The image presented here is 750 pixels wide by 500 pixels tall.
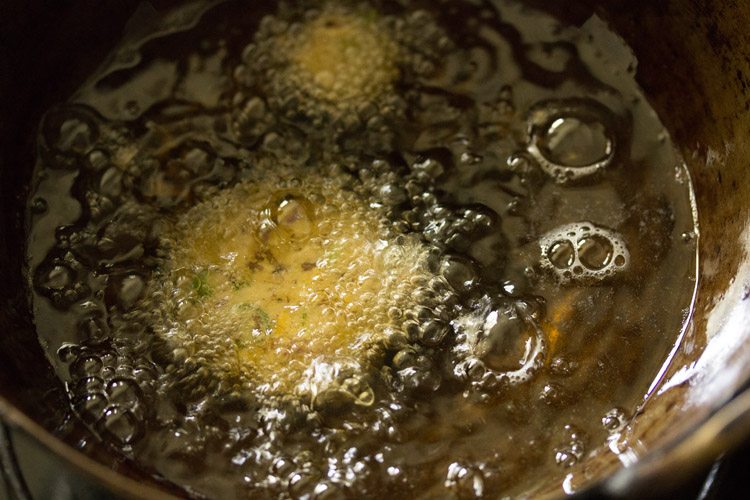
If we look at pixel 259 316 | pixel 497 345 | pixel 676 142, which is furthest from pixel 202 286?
pixel 676 142

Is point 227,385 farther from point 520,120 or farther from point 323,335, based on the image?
point 520,120

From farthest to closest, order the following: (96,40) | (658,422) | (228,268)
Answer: (96,40) → (228,268) → (658,422)

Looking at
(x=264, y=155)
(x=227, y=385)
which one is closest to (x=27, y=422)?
(x=227, y=385)

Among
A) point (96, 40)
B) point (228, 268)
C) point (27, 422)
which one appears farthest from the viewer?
point (96, 40)

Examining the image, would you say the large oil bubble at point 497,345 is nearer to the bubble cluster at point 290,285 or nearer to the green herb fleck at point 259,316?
the bubble cluster at point 290,285

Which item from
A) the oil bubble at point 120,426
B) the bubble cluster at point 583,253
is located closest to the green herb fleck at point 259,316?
the oil bubble at point 120,426

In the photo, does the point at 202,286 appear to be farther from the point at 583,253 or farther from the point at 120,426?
the point at 583,253
